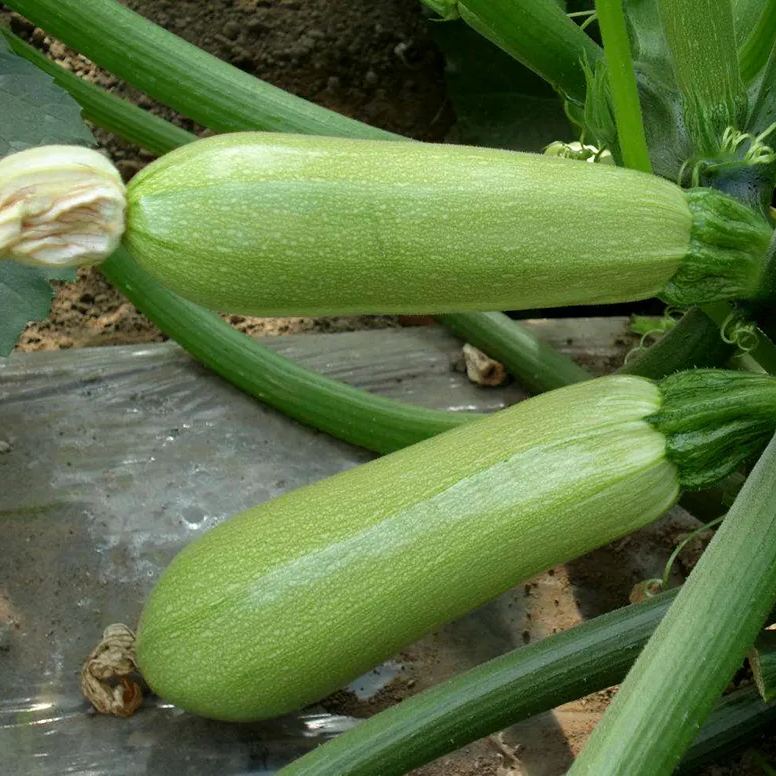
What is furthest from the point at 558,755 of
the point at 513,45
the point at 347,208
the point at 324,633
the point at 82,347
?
the point at 82,347

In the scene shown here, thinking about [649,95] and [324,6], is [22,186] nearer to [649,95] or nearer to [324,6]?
[649,95]

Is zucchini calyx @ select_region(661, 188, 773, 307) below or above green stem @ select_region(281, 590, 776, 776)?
above

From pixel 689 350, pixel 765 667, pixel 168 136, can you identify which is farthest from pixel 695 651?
pixel 168 136

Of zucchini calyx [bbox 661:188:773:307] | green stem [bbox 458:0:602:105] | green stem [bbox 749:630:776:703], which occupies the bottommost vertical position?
green stem [bbox 749:630:776:703]

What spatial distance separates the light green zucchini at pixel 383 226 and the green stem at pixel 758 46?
45 cm

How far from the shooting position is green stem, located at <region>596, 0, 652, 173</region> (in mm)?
1495

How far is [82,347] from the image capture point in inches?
96.5

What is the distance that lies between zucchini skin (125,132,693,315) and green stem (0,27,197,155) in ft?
2.56

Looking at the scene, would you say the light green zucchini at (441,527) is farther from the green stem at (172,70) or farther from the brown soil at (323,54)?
the brown soil at (323,54)

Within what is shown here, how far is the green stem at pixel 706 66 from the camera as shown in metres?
1.48

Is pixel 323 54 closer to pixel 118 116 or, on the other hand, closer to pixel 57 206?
pixel 118 116

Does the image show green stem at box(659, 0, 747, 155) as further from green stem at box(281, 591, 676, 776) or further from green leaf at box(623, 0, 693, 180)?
green stem at box(281, 591, 676, 776)

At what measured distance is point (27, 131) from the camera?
5.32ft

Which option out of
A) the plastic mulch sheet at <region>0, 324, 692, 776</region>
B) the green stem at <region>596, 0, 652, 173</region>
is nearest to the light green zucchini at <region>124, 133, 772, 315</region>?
the green stem at <region>596, 0, 652, 173</region>
